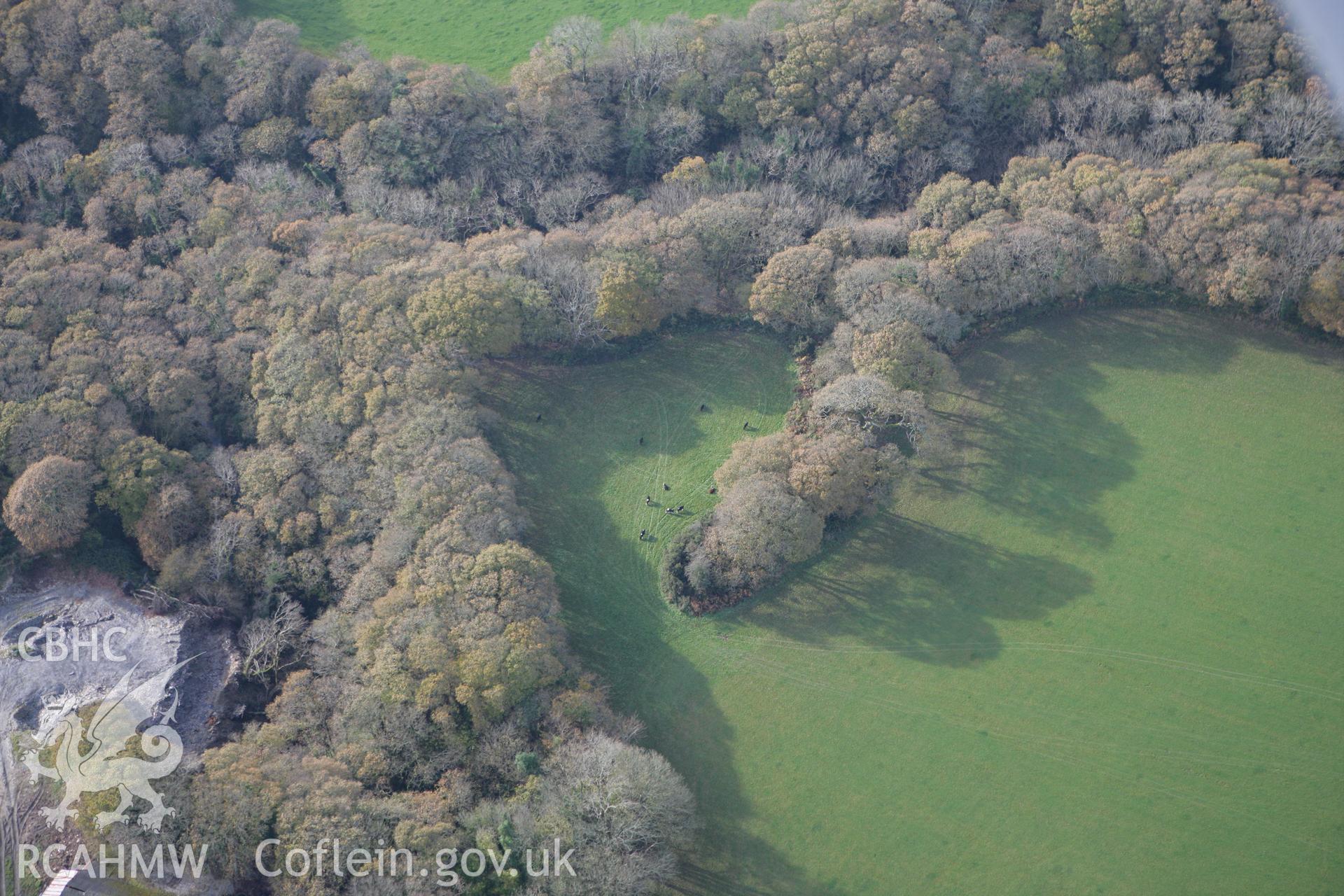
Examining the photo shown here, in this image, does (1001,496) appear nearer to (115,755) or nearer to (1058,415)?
(1058,415)

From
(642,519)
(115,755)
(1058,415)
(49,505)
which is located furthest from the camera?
(1058,415)

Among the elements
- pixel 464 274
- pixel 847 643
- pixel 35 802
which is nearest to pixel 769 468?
pixel 847 643

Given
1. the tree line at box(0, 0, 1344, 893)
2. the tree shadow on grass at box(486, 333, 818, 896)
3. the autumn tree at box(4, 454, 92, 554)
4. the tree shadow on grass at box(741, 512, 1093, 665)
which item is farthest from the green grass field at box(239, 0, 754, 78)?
the tree shadow on grass at box(741, 512, 1093, 665)

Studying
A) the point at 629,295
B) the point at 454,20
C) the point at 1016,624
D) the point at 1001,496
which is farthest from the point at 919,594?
the point at 454,20

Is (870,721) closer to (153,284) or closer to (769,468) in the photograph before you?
(769,468)

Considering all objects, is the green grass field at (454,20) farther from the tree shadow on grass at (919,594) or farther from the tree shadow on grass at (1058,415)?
the tree shadow on grass at (919,594)

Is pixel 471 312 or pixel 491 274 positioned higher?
pixel 491 274

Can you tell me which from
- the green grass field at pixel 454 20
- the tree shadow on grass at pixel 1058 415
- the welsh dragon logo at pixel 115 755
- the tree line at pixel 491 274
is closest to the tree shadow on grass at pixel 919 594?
the tree line at pixel 491 274
